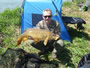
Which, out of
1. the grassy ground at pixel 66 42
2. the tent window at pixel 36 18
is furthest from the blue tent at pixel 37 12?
the grassy ground at pixel 66 42

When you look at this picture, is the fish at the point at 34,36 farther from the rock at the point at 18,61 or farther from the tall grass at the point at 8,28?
the tall grass at the point at 8,28

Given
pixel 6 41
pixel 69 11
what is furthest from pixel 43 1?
pixel 69 11

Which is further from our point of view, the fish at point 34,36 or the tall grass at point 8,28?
the tall grass at point 8,28

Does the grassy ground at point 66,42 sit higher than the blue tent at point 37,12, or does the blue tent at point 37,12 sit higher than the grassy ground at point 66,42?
the blue tent at point 37,12

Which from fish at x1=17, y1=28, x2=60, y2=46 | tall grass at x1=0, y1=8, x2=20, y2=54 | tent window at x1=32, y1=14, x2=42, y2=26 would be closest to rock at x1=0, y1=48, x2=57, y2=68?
fish at x1=17, y1=28, x2=60, y2=46

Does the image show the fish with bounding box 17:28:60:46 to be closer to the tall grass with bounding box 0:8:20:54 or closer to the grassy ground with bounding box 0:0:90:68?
the grassy ground with bounding box 0:0:90:68

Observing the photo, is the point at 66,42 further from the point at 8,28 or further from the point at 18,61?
the point at 8,28

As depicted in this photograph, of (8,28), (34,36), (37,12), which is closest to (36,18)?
(37,12)

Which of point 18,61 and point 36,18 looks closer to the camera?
point 18,61

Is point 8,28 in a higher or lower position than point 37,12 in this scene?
lower

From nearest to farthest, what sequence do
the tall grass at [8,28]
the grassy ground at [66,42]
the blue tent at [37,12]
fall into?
the grassy ground at [66,42], the tall grass at [8,28], the blue tent at [37,12]

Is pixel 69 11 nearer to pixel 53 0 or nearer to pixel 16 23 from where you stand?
pixel 53 0

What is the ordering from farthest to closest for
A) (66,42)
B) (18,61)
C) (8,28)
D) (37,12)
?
(8,28) < (37,12) < (66,42) < (18,61)

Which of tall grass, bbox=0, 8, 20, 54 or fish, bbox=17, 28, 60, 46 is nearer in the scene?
fish, bbox=17, 28, 60, 46
